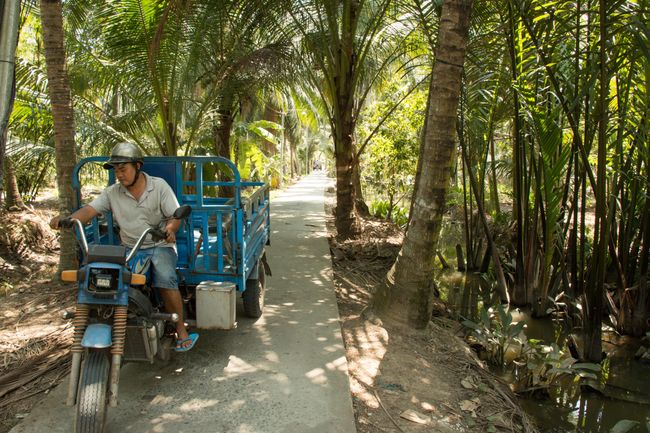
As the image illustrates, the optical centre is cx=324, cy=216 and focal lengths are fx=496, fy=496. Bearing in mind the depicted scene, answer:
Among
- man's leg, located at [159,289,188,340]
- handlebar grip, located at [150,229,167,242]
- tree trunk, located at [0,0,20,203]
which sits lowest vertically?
man's leg, located at [159,289,188,340]

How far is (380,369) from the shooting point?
422 centimetres

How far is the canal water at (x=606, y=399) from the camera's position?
4273mm

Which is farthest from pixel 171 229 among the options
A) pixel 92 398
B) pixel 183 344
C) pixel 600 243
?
pixel 600 243

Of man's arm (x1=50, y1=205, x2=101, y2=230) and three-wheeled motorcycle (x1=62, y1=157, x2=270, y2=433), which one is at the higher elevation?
man's arm (x1=50, y1=205, x2=101, y2=230)

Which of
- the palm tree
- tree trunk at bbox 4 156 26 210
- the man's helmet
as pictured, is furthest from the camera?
tree trunk at bbox 4 156 26 210

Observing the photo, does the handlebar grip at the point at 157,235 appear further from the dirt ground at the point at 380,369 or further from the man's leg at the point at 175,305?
the dirt ground at the point at 380,369

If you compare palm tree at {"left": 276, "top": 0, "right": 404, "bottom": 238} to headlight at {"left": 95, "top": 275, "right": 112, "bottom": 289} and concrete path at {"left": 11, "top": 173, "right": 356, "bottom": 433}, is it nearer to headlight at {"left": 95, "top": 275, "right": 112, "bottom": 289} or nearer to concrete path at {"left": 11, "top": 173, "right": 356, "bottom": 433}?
concrete path at {"left": 11, "top": 173, "right": 356, "bottom": 433}

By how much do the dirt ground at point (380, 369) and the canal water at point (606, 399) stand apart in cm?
48

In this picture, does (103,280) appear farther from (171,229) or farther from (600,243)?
(600,243)

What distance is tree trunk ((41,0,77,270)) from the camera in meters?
5.25

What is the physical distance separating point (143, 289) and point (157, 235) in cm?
47

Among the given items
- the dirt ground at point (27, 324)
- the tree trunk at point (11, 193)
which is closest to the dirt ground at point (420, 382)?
the dirt ground at point (27, 324)

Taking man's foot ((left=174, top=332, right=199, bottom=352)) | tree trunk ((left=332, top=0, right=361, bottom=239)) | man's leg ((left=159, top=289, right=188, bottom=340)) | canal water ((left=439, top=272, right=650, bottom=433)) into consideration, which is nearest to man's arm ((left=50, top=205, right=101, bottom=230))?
man's leg ((left=159, top=289, right=188, bottom=340))

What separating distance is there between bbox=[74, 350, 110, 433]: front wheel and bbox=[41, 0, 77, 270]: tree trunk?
2911mm
